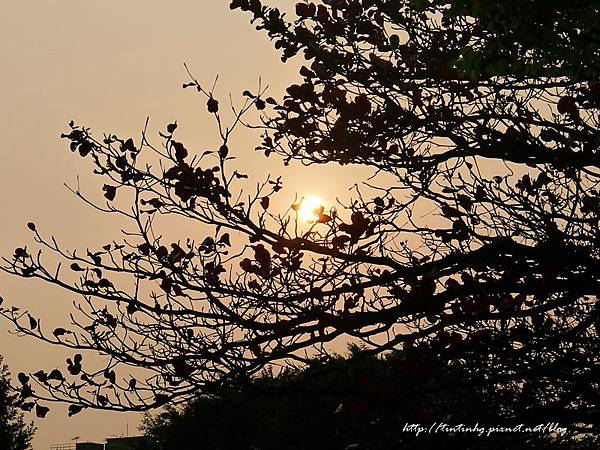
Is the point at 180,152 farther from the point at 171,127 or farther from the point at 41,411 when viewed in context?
the point at 41,411

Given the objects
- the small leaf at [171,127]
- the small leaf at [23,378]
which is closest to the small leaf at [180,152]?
the small leaf at [171,127]

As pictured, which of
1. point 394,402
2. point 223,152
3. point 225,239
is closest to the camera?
point 394,402

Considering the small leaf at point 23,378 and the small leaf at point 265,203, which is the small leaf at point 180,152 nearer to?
the small leaf at point 265,203

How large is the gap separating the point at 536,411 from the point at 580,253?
130cm

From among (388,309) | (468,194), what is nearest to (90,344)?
(388,309)

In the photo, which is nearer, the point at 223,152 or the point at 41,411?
the point at 223,152

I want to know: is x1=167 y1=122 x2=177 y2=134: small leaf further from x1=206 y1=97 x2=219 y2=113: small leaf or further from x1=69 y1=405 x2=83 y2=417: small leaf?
x1=69 y1=405 x2=83 y2=417: small leaf

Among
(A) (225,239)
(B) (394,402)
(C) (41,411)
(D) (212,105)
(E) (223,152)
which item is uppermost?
(D) (212,105)

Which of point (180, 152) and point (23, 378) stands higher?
point (180, 152)

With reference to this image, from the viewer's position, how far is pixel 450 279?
6762 mm

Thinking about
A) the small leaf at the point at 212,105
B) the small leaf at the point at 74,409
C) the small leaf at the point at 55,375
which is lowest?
the small leaf at the point at 74,409

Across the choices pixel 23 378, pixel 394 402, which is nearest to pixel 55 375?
pixel 23 378

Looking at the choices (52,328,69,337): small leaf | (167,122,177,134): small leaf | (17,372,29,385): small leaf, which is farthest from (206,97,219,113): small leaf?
(17,372,29,385): small leaf

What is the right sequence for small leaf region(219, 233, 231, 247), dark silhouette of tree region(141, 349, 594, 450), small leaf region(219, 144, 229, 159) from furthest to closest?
1. small leaf region(219, 233, 231, 247)
2. small leaf region(219, 144, 229, 159)
3. dark silhouette of tree region(141, 349, 594, 450)
